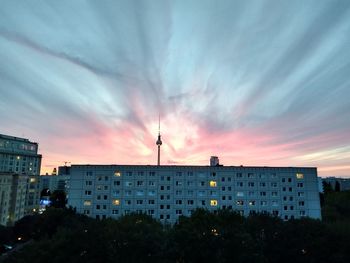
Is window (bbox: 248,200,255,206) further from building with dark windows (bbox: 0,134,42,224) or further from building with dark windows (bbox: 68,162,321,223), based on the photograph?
building with dark windows (bbox: 0,134,42,224)

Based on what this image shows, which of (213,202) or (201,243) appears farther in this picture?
(213,202)

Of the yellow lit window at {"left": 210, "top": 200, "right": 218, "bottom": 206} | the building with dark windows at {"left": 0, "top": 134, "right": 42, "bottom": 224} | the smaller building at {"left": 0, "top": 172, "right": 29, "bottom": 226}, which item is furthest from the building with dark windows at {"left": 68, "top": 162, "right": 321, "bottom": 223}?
the building with dark windows at {"left": 0, "top": 134, "right": 42, "bottom": 224}

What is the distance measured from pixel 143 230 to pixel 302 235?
29424 mm

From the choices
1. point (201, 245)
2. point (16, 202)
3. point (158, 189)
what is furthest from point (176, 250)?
point (16, 202)

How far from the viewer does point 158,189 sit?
99438 millimetres

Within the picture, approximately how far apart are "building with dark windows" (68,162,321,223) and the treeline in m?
39.5

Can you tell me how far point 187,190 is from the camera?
10019 centimetres

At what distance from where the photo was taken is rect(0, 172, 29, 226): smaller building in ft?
357

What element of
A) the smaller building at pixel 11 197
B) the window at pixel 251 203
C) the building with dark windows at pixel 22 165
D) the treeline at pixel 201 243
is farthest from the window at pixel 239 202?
the building with dark windows at pixel 22 165

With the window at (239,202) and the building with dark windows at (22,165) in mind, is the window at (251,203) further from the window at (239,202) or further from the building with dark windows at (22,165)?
the building with dark windows at (22,165)

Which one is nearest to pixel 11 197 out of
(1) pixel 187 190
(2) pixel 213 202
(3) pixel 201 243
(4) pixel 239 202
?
(1) pixel 187 190

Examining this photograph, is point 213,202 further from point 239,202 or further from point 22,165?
point 22,165

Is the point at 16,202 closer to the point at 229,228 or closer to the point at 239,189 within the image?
the point at 239,189

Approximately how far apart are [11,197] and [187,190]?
72098mm
